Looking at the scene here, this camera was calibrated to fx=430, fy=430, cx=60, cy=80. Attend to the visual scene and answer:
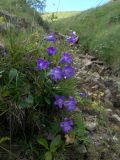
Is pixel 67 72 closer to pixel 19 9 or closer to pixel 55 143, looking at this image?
pixel 55 143

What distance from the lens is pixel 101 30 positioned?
11969mm

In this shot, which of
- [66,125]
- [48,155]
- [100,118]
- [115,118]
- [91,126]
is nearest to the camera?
[48,155]

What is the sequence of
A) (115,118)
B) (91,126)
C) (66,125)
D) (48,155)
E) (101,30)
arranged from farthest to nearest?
1. (101,30)
2. (115,118)
3. (91,126)
4. (66,125)
5. (48,155)

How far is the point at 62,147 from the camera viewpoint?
12.0 feet

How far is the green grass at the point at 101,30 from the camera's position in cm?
1002

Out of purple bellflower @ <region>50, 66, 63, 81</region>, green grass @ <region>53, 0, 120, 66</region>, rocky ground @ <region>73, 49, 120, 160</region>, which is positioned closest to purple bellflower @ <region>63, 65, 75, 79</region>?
purple bellflower @ <region>50, 66, 63, 81</region>

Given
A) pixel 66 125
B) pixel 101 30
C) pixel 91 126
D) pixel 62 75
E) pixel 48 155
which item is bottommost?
pixel 101 30

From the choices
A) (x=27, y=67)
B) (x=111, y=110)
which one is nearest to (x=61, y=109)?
(x=27, y=67)

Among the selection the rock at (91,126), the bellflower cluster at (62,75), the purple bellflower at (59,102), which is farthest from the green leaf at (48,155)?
the rock at (91,126)

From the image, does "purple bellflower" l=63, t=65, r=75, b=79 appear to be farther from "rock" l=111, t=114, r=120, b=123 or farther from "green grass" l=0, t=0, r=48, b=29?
"green grass" l=0, t=0, r=48, b=29

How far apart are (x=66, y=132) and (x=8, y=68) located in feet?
2.44

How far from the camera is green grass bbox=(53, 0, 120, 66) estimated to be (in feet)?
32.9

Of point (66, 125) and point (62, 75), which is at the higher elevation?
point (62, 75)

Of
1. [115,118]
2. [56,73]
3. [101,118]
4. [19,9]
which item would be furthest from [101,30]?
[56,73]
